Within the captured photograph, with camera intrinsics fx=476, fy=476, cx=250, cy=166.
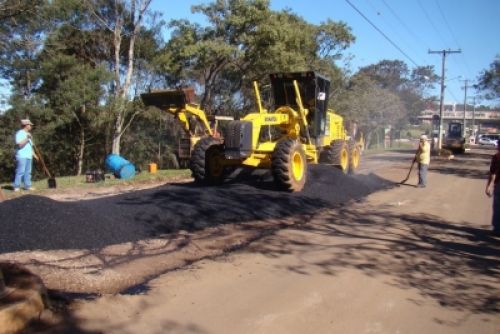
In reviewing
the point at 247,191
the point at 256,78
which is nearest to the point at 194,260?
the point at 247,191

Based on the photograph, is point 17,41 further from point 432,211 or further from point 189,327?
point 189,327

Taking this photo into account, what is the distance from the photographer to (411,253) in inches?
253

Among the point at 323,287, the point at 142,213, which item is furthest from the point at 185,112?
the point at 323,287

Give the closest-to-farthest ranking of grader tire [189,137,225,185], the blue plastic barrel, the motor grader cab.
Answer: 1. grader tire [189,137,225,185]
2. the motor grader cab
3. the blue plastic barrel

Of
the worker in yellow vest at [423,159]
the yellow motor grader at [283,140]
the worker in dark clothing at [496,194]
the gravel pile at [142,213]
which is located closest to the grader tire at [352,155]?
the yellow motor grader at [283,140]

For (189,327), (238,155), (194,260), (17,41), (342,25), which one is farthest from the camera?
(342,25)

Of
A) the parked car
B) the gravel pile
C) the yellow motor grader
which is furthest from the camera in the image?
the parked car

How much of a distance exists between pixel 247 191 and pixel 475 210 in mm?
4984

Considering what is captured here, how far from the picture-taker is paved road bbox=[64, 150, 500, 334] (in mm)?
4035

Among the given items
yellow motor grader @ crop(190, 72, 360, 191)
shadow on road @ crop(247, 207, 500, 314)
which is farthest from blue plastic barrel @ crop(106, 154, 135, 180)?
shadow on road @ crop(247, 207, 500, 314)

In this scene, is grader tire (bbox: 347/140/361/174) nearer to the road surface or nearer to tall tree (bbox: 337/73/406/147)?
the road surface

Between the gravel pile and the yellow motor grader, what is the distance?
607 mm

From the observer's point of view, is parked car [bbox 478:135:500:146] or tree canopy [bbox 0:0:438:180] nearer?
tree canopy [bbox 0:0:438:180]

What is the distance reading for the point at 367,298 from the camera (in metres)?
4.70
